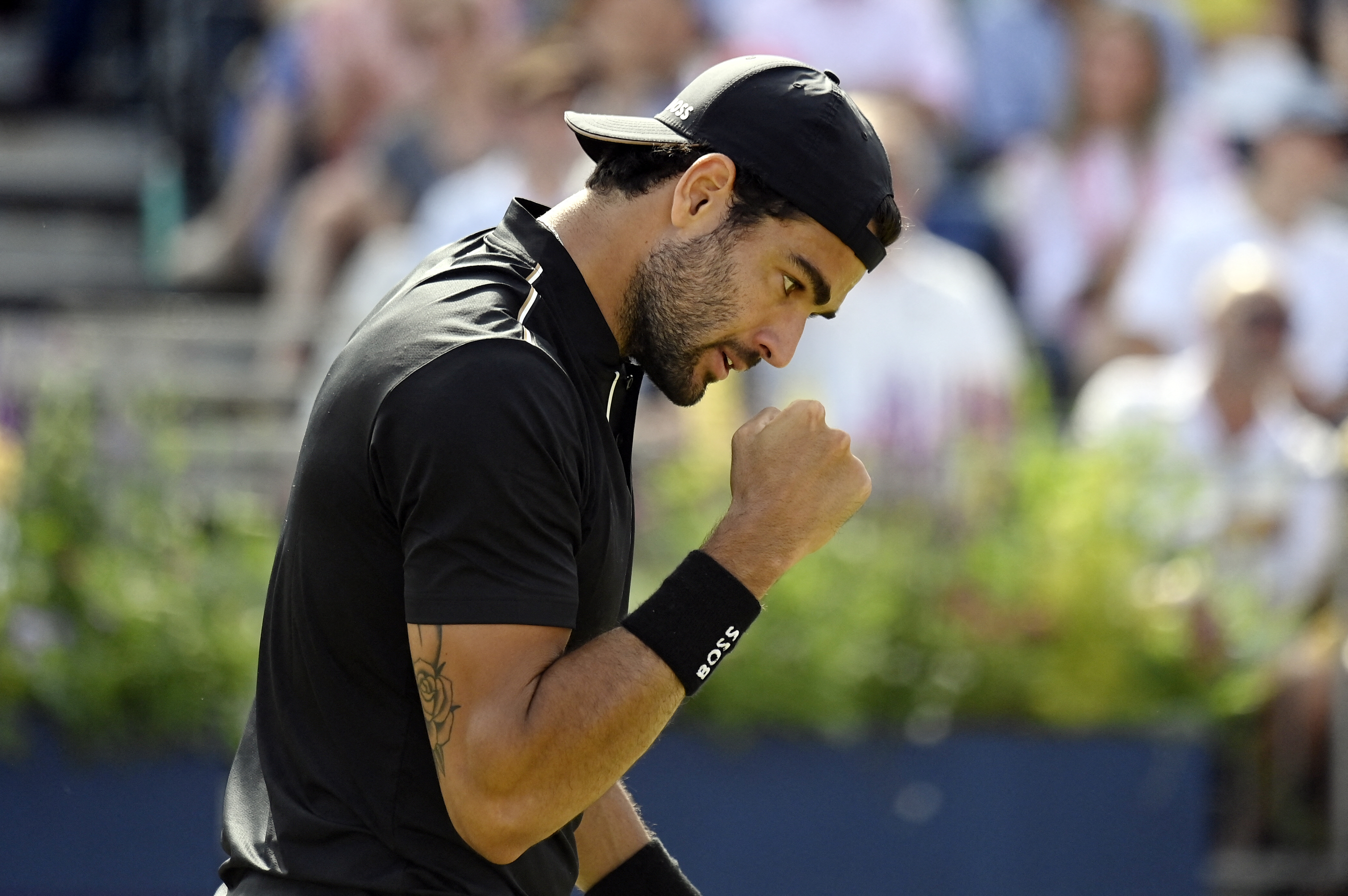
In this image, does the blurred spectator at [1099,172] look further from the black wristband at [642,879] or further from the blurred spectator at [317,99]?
the black wristband at [642,879]

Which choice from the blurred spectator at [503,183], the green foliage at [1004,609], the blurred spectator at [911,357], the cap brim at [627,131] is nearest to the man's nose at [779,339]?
the cap brim at [627,131]


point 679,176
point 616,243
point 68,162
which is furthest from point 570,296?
point 68,162

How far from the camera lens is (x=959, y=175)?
320 inches

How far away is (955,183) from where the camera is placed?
8.04 metres

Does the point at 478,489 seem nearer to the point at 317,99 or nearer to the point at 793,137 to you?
the point at 793,137

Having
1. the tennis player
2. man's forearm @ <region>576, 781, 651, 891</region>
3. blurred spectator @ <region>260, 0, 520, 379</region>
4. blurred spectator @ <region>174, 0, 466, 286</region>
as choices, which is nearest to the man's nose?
the tennis player

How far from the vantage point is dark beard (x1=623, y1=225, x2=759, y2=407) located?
2.32 meters

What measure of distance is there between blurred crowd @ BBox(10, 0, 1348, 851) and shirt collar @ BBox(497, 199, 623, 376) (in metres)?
3.71

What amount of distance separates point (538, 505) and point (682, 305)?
424 millimetres

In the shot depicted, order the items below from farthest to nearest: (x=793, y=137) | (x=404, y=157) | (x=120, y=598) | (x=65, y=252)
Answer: (x=65, y=252)
(x=404, y=157)
(x=120, y=598)
(x=793, y=137)

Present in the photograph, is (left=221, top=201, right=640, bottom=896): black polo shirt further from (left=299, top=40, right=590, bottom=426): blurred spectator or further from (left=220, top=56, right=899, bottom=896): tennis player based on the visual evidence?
(left=299, top=40, right=590, bottom=426): blurred spectator

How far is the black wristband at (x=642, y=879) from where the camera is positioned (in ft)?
8.96

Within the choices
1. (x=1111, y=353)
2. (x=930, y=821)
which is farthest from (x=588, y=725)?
(x=1111, y=353)

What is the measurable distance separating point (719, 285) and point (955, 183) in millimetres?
5913
